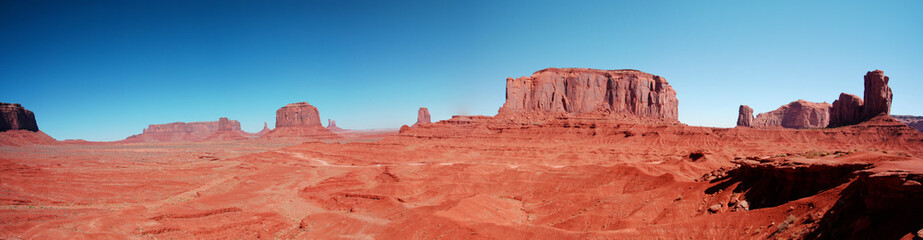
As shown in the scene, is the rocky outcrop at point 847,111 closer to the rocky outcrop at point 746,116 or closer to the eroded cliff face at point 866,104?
the eroded cliff face at point 866,104

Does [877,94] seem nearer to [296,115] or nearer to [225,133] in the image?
[296,115]

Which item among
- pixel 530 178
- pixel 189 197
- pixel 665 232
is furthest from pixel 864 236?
pixel 189 197

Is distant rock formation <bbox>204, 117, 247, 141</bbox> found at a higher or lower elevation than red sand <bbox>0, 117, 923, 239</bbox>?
higher

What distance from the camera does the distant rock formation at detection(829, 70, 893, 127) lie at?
57812mm

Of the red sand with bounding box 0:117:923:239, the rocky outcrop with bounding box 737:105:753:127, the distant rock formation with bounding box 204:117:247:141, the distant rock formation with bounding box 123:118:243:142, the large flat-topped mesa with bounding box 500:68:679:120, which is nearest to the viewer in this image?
the red sand with bounding box 0:117:923:239

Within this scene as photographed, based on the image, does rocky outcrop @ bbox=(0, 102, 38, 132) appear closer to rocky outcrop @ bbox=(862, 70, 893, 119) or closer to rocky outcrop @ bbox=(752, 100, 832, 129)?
rocky outcrop @ bbox=(862, 70, 893, 119)

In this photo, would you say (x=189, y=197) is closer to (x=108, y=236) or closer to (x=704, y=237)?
(x=108, y=236)

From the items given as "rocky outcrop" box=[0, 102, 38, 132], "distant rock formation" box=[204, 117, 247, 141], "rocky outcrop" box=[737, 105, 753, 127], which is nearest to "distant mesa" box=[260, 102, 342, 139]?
"distant rock formation" box=[204, 117, 247, 141]

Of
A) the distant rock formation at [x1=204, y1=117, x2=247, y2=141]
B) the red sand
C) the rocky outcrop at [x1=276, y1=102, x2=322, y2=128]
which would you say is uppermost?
the rocky outcrop at [x1=276, y1=102, x2=322, y2=128]

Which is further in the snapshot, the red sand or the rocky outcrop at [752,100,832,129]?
the rocky outcrop at [752,100,832,129]

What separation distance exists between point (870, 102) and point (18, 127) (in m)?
210

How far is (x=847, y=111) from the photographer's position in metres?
65.7

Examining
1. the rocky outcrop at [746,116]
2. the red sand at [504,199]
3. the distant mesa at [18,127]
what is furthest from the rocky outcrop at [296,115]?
the rocky outcrop at [746,116]

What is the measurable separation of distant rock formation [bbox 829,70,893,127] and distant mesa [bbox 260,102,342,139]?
514 feet
